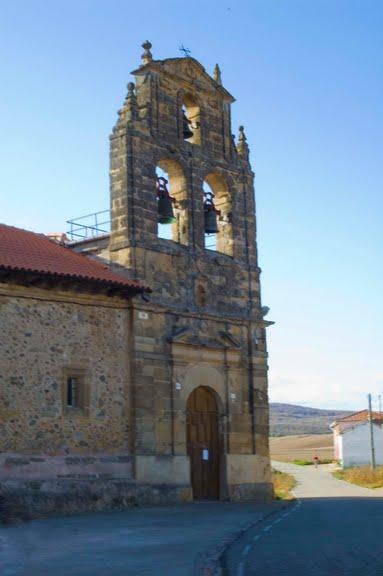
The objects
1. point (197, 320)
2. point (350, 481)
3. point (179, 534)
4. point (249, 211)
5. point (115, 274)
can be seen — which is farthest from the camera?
point (350, 481)

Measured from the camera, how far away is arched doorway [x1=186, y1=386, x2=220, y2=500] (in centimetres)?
2288

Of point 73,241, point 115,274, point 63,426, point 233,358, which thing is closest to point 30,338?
point 63,426

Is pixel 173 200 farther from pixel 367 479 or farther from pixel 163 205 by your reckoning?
pixel 367 479

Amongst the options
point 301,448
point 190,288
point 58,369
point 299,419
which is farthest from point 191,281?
point 299,419

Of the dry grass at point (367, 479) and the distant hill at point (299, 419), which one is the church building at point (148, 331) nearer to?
the dry grass at point (367, 479)

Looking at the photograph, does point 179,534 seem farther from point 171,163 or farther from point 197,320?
point 171,163

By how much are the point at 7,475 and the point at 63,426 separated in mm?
1847

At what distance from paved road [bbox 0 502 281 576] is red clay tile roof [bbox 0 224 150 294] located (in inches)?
205

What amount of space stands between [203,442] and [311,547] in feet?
37.5

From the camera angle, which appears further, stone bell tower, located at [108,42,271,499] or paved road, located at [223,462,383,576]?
stone bell tower, located at [108,42,271,499]

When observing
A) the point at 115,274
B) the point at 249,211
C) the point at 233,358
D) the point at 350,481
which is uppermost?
the point at 249,211

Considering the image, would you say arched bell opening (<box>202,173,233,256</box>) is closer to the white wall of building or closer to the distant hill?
the white wall of building

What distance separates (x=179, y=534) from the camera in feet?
46.0

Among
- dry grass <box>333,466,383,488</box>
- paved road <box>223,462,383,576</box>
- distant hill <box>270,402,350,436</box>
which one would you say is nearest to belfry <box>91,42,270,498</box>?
paved road <box>223,462,383,576</box>
